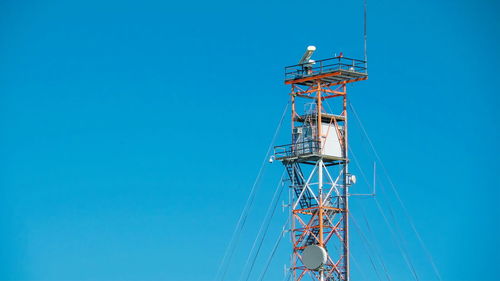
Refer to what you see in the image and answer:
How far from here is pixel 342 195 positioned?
165m

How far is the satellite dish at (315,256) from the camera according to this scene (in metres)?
162

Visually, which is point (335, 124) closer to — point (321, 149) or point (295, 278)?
point (321, 149)

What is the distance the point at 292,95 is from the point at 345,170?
7.84m

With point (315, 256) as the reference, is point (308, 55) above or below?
above

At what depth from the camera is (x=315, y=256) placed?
534ft

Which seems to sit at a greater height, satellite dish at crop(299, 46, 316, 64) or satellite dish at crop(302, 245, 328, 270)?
satellite dish at crop(299, 46, 316, 64)

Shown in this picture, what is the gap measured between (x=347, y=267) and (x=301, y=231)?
5.07 metres

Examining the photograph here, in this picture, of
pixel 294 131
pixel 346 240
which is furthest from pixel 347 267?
pixel 294 131

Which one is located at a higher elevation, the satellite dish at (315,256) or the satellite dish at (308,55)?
the satellite dish at (308,55)

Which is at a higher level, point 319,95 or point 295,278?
point 319,95

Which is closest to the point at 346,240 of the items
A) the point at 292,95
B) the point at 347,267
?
the point at 347,267

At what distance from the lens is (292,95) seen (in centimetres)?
16800

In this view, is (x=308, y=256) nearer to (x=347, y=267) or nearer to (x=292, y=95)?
(x=347, y=267)

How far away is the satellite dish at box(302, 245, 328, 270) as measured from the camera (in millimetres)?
162375
